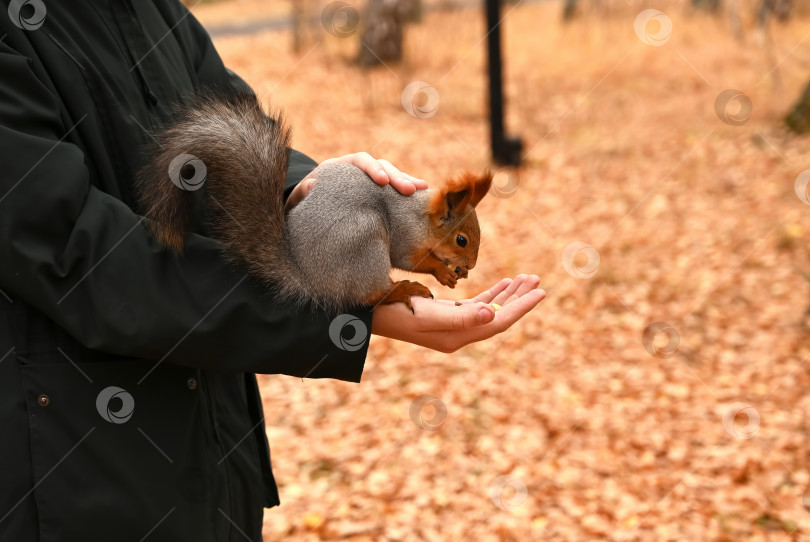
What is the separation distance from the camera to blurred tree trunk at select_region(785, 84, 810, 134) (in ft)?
22.4

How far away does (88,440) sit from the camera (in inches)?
50.0

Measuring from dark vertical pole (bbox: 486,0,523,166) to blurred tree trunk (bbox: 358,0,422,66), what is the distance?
3.92m

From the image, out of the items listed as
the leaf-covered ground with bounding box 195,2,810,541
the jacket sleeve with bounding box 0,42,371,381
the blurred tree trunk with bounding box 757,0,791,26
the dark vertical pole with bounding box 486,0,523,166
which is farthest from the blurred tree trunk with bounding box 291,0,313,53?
the jacket sleeve with bounding box 0,42,371,381

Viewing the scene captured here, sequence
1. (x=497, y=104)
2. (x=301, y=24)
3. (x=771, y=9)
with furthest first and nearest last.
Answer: (x=301, y=24)
(x=771, y=9)
(x=497, y=104)

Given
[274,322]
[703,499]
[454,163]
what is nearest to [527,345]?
[703,499]

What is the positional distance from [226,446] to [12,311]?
1.65 ft

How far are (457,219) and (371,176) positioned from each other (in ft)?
0.81

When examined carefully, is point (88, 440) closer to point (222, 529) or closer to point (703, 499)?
point (222, 529)

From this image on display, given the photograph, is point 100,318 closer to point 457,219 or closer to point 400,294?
point 400,294

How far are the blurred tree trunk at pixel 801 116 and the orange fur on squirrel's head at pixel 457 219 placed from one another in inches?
237

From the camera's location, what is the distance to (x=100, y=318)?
46.8 inches

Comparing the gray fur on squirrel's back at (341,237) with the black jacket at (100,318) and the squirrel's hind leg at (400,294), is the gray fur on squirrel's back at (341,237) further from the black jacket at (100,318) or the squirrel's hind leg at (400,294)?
the black jacket at (100,318)

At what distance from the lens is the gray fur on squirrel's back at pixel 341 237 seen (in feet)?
5.01

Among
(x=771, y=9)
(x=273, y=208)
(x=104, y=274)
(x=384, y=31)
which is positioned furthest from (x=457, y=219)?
(x=384, y=31)
